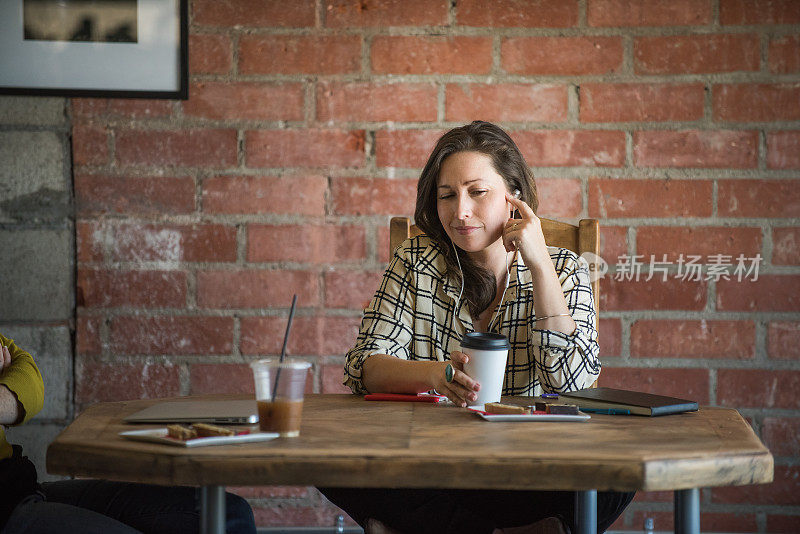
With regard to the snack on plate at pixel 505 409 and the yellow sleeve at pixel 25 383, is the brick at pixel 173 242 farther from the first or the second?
the snack on plate at pixel 505 409

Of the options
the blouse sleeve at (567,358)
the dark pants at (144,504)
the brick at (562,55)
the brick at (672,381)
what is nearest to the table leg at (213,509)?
the dark pants at (144,504)

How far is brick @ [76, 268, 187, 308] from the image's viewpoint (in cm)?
211

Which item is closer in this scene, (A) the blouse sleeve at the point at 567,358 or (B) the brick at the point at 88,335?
(A) the blouse sleeve at the point at 567,358

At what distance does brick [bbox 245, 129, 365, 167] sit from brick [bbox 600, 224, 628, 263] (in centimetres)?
67

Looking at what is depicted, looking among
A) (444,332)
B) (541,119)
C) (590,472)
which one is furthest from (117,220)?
(590,472)

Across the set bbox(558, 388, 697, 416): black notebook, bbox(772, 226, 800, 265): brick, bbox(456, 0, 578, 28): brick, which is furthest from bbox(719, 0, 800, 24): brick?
bbox(558, 388, 697, 416): black notebook

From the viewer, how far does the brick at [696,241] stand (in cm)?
210

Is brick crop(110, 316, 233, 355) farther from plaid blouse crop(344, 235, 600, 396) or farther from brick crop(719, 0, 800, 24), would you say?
brick crop(719, 0, 800, 24)

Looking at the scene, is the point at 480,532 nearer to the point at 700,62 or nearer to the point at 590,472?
the point at 590,472

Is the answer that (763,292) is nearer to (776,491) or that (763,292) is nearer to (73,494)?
(776,491)

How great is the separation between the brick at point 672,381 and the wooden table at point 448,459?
1.04 meters

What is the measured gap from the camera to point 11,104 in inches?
82.6

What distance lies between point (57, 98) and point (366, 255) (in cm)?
91

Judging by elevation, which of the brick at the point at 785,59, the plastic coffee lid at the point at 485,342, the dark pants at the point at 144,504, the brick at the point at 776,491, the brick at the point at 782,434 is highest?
the brick at the point at 785,59
